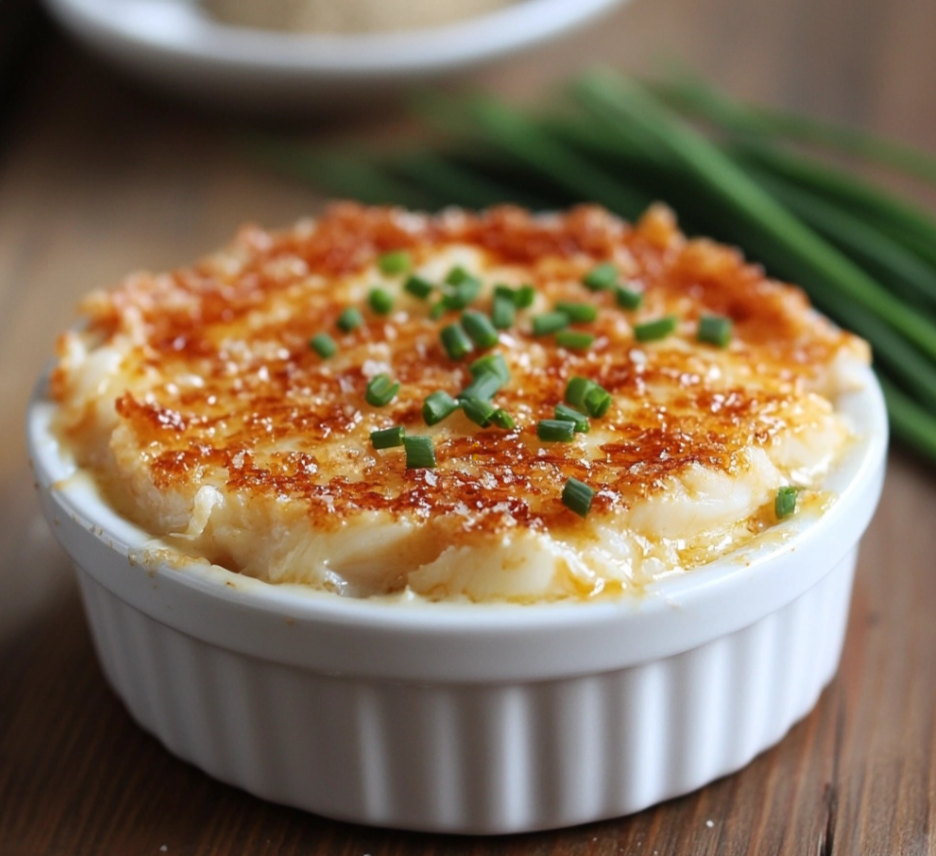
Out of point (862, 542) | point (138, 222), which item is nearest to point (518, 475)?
point (862, 542)

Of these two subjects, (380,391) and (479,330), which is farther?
(479,330)

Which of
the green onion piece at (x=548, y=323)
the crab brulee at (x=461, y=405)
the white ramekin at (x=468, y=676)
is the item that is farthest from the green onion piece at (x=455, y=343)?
the white ramekin at (x=468, y=676)

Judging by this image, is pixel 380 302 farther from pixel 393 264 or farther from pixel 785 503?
pixel 785 503

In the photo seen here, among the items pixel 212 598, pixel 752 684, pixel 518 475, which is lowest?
pixel 752 684

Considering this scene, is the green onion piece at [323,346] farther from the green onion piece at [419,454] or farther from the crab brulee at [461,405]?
the green onion piece at [419,454]

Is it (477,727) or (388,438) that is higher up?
(388,438)

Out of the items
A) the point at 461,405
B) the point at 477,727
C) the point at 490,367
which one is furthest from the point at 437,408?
the point at 477,727

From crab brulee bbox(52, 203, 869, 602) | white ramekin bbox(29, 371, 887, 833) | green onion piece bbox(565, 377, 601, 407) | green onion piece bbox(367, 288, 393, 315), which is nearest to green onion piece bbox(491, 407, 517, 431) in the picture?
crab brulee bbox(52, 203, 869, 602)

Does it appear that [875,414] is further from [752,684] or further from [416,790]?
[416,790]

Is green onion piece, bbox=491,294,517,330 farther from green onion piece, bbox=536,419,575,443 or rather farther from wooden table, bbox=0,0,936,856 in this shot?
wooden table, bbox=0,0,936,856
